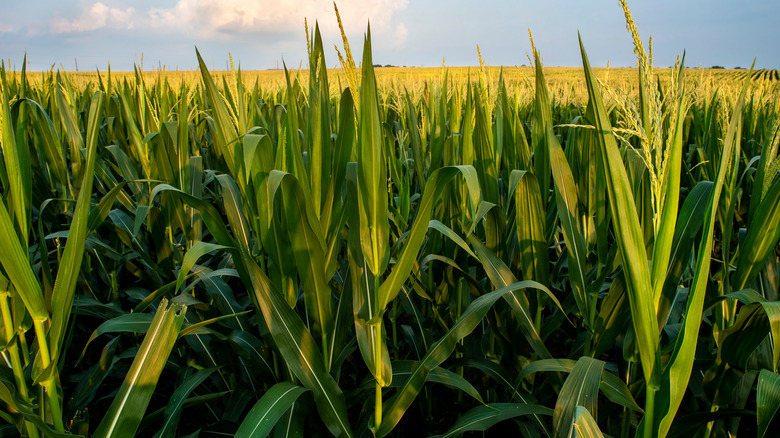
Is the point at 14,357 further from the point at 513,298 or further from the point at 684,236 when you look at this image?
the point at 684,236

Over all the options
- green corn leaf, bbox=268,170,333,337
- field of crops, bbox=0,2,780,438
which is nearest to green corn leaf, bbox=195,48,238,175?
field of crops, bbox=0,2,780,438

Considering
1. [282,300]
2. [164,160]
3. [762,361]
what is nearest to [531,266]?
[762,361]

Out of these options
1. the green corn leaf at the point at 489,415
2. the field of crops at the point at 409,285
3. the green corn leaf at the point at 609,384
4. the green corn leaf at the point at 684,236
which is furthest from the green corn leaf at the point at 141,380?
the green corn leaf at the point at 684,236

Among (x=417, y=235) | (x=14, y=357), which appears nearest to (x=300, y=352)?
(x=417, y=235)

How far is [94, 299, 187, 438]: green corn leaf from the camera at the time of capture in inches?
34.9

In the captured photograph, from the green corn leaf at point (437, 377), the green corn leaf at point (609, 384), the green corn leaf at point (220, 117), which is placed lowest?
the green corn leaf at point (437, 377)

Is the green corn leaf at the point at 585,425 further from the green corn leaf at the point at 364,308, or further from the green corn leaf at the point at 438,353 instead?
the green corn leaf at the point at 364,308

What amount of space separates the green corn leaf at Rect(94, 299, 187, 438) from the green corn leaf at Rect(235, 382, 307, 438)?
8.3 inches

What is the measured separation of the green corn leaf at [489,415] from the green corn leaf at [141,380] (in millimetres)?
741

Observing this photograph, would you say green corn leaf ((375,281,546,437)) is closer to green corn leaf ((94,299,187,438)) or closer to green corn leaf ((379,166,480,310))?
green corn leaf ((379,166,480,310))

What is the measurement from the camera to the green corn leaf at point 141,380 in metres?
0.89

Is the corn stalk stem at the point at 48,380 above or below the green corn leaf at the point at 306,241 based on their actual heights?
below

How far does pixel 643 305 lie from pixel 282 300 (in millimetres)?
813

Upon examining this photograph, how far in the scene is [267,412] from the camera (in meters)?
0.98
